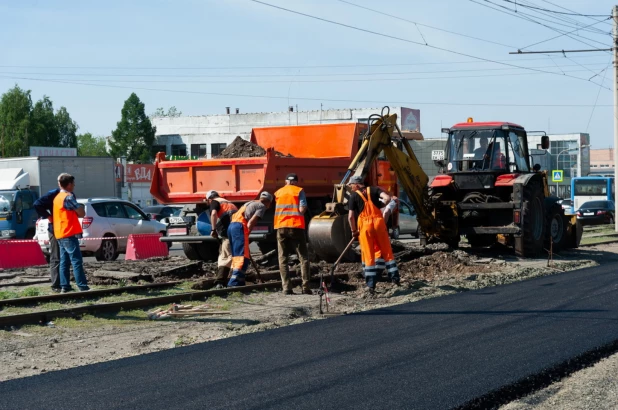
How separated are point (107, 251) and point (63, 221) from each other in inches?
303

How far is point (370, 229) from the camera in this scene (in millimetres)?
12922

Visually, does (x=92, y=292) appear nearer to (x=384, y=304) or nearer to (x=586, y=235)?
(x=384, y=304)

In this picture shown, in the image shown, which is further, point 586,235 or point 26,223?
point 586,235

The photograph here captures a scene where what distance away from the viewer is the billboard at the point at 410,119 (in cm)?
6272

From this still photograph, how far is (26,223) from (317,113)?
41366mm

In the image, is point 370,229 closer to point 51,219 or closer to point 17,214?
point 51,219

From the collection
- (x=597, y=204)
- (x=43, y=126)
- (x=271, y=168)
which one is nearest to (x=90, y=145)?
(x=43, y=126)

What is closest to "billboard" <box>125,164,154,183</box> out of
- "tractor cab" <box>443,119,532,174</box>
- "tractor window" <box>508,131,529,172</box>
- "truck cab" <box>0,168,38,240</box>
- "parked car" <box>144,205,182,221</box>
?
"parked car" <box>144,205,182,221</box>

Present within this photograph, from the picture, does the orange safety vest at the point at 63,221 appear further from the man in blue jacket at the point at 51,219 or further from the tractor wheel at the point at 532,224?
the tractor wheel at the point at 532,224

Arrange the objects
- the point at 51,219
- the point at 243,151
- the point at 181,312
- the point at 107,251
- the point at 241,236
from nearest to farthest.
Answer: the point at 181,312, the point at 51,219, the point at 241,236, the point at 243,151, the point at 107,251

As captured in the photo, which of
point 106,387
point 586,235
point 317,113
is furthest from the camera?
point 317,113

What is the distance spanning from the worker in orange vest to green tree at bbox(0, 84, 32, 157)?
70.2m

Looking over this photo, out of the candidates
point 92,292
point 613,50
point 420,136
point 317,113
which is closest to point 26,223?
point 420,136

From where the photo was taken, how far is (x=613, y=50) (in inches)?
1176
